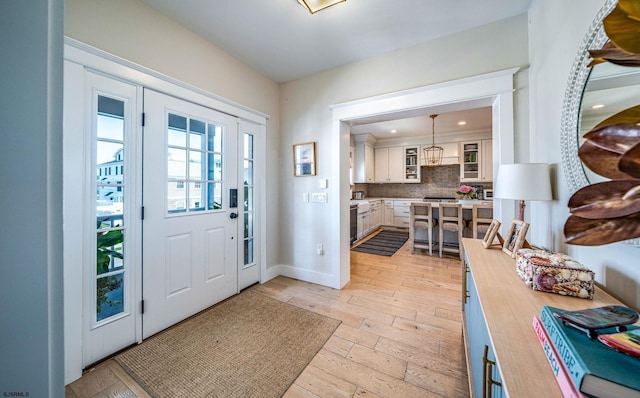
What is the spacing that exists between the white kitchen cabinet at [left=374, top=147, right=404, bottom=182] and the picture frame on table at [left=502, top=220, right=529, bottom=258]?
5.02 m

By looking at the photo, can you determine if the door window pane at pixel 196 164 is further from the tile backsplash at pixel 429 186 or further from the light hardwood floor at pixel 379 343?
the tile backsplash at pixel 429 186

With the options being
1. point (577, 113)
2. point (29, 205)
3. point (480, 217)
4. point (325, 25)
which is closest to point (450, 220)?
point (480, 217)

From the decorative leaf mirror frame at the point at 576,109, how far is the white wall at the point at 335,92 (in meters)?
0.83

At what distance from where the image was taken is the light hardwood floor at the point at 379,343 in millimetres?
1372

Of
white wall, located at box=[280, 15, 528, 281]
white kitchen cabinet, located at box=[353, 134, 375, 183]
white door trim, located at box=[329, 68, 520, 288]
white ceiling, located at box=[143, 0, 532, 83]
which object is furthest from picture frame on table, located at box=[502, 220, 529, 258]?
white kitchen cabinet, located at box=[353, 134, 375, 183]

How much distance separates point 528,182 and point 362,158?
16.1ft

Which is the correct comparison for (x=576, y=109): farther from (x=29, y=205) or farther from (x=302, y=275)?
(x=302, y=275)

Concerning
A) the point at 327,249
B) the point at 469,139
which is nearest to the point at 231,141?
the point at 327,249

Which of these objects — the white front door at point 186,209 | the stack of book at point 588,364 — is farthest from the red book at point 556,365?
the white front door at point 186,209

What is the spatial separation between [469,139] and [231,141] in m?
5.67

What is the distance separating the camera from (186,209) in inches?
82.6

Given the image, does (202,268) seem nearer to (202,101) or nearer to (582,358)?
(202,101)

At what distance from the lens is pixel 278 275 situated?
10.2 feet

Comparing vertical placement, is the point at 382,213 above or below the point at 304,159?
below
